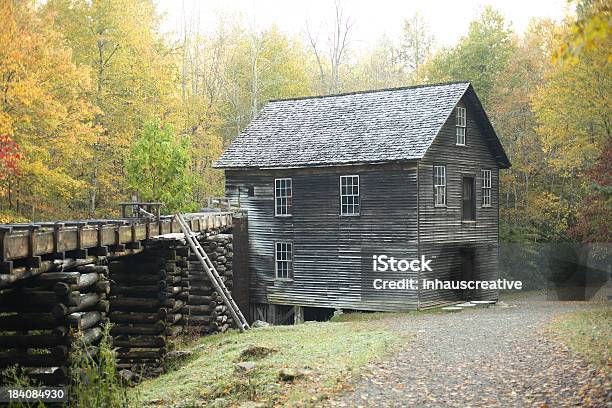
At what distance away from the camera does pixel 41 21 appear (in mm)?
31078

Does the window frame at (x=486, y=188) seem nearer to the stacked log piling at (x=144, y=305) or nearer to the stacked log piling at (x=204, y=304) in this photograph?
the stacked log piling at (x=204, y=304)

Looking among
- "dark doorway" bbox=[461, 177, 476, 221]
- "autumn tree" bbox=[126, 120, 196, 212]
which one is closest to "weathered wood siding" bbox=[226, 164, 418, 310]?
"dark doorway" bbox=[461, 177, 476, 221]

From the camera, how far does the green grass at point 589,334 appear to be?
14438mm

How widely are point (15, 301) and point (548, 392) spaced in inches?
379

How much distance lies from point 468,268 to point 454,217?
113 inches

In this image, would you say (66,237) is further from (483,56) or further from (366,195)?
(483,56)

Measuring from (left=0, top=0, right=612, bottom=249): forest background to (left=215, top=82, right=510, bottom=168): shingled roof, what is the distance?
144 inches

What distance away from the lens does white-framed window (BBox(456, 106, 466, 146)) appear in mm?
30828

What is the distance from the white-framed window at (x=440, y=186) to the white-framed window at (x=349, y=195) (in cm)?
303

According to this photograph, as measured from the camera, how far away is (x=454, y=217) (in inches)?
1206

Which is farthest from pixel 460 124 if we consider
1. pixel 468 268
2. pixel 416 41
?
pixel 416 41

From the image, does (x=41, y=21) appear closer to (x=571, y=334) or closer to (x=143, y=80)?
(x=143, y=80)

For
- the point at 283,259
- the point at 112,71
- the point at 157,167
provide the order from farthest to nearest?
1. the point at 112,71
2. the point at 283,259
3. the point at 157,167

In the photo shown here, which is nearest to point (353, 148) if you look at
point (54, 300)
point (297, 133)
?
point (297, 133)
